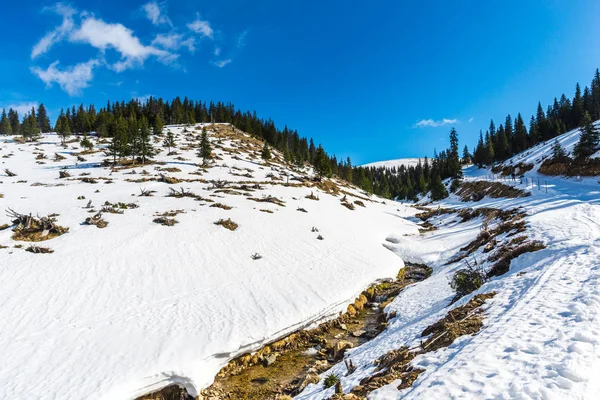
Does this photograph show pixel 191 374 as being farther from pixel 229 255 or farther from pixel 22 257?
pixel 22 257

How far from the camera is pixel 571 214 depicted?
21719 mm

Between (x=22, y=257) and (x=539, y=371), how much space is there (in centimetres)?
2355

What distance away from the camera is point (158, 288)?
600 inches

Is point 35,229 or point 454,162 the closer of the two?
point 35,229

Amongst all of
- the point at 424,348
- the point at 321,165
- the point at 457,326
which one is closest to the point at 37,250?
the point at 424,348

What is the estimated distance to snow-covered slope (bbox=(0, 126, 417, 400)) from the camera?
9.83 metres

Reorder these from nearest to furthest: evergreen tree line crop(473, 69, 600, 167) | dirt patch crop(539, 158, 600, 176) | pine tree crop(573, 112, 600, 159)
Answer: dirt patch crop(539, 158, 600, 176), pine tree crop(573, 112, 600, 159), evergreen tree line crop(473, 69, 600, 167)

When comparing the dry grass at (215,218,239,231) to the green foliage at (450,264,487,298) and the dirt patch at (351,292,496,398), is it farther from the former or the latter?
the dirt patch at (351,292,496,398)

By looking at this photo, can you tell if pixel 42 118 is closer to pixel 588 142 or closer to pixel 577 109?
pixel 588 142

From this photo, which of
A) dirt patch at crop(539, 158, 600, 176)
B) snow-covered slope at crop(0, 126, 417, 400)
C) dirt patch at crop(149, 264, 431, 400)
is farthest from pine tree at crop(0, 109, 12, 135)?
dirt patch at crop(539, 158, 600, 176)

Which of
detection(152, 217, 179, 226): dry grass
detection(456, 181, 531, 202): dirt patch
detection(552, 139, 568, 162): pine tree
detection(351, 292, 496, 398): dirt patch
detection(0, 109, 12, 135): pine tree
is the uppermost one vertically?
detection(0, 109, 12, 135): pine tree

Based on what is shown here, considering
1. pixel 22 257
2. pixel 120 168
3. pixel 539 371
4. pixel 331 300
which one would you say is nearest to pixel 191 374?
pixel 331 300

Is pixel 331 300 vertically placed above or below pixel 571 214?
below

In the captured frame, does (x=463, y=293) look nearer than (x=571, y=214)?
Yes
